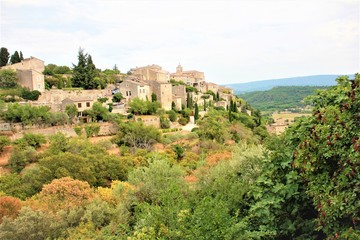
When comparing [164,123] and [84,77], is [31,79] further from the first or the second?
[164,123]

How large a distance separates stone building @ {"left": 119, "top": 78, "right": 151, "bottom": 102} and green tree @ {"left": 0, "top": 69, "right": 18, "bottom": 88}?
15.5 m

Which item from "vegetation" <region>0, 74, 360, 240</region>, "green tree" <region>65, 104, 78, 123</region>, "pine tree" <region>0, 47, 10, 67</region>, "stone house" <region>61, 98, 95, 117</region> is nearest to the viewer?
"vegetation" <region>0, 74, 360, 240</region>

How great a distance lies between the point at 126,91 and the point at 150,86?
425 centimetres

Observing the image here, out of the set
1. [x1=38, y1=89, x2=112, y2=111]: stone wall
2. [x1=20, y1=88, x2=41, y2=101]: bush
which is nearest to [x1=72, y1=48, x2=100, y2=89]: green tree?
[x1=38, y1=89, x2=112, y2=111]: stone wall

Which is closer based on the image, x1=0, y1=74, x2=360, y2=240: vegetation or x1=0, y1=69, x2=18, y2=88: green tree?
x1=0, y1=74, x2=360, y2=240: vegetation

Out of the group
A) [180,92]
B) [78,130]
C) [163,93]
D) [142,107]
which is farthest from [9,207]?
[180,92]

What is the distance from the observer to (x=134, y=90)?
158 ft

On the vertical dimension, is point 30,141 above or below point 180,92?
below

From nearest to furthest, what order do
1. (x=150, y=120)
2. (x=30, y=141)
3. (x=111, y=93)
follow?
(x=30, y=141) → (x=150, y=120) → (x=111, y=93)

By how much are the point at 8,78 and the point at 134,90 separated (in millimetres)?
18077

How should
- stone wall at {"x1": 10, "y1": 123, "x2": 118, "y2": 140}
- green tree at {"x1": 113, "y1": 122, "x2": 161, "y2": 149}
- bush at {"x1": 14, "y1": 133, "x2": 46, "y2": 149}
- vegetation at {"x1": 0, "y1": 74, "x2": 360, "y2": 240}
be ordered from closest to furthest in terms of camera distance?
1. vegetation at {"x1": 0, "y1": 74, "x2": 360, "y2": 240}
2. bush at {"x1": 14, "y1": 133, "x2": 46, "y2": 149}
3. stone wall at {"x1": 10, "y1": 123, "x2": 118, "y2": 140}
4. green tree at {"x1": 113, "y1": 122, "x2": 161, "y2": 149}

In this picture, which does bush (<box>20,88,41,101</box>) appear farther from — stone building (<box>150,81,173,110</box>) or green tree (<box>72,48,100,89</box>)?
stone building (<box>150,81,173,110</box>)

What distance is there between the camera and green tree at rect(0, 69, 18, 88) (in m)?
43.8

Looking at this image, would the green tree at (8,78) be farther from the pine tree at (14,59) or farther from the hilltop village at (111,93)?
the pine tree at (14,59)
